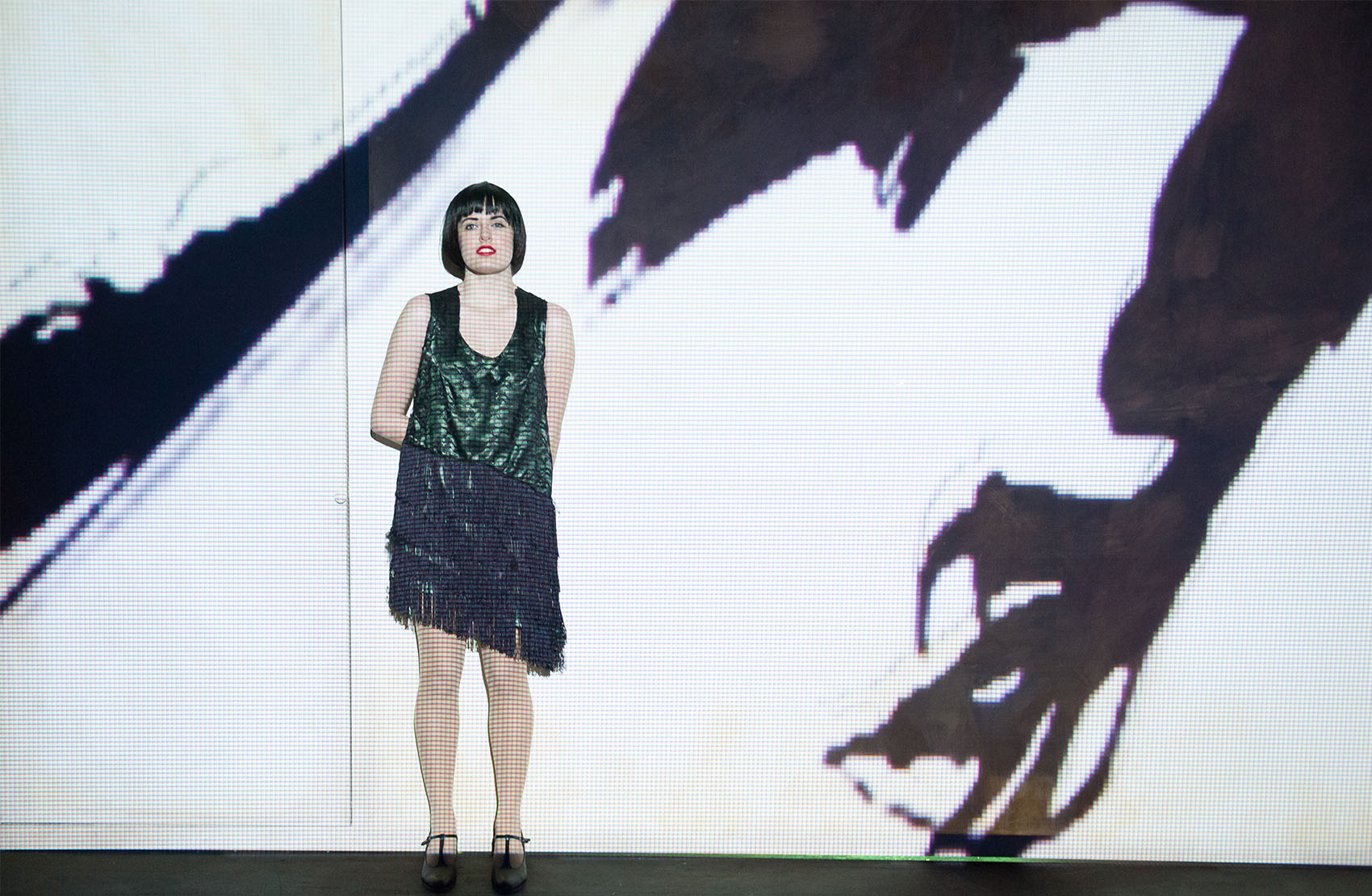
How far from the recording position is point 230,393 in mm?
2980

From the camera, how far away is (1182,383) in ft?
9.85

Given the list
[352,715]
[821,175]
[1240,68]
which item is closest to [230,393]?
[352,715]

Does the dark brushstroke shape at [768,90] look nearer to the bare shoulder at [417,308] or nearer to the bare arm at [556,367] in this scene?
the bare arm at [556,367]

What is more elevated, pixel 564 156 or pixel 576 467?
pixel 564 156

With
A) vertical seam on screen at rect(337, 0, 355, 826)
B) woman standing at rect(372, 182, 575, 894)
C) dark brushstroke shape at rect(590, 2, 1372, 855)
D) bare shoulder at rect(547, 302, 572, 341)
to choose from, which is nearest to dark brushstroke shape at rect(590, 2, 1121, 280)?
dark brushstroke shape at rect(590, 2, 1372, 855)

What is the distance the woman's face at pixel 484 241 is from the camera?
9.21 ft

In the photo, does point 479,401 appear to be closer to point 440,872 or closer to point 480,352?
point 480,352

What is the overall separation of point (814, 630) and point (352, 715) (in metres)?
1.27

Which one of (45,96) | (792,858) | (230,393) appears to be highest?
(45,96)

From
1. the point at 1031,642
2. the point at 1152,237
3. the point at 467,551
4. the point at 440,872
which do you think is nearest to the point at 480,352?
the point at 467,551

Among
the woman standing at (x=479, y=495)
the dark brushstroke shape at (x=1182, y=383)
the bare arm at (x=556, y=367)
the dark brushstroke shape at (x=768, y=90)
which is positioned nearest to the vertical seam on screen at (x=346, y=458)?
the woman standing at (x=479, y=495)

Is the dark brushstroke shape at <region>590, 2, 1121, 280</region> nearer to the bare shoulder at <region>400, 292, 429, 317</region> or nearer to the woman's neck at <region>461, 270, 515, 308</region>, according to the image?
the woman's neck at <region>461, 270, 515, 308</region>

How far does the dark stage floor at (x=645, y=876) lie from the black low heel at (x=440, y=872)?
0.04 metres

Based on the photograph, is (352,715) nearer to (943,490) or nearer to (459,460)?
(459,460)
